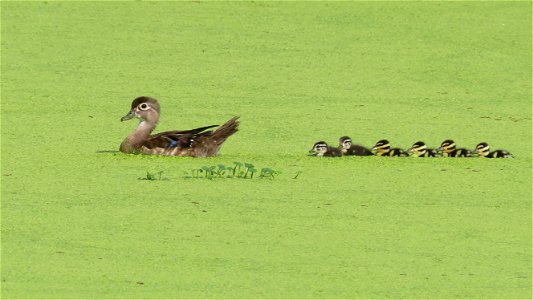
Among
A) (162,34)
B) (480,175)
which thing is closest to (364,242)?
(480,175)

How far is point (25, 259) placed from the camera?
8.23m

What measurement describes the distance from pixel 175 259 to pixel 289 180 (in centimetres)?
272

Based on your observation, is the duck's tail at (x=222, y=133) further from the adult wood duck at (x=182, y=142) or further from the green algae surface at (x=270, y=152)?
the green algae surface at (x=270, y=152)

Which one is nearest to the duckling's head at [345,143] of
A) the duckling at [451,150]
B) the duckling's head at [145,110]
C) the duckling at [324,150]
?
the duckling at [324,150]

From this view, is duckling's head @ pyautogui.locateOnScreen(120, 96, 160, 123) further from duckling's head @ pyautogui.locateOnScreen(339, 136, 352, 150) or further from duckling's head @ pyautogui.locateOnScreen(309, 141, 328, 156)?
duckling's head @ pyautogui.locateOnScreen(339, 136, 352, 150)

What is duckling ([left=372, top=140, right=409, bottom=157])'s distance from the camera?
12055 mm

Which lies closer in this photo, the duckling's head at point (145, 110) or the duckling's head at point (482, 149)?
the duckling's head at point (482, 149)

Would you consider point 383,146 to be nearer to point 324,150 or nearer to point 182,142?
point 324,150

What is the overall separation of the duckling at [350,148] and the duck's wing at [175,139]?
38.4 inches

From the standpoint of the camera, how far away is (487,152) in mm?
12055

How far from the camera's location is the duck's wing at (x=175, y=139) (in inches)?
467

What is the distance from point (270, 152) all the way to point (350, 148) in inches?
23.4

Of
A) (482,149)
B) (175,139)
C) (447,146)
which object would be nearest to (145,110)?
(175,139)

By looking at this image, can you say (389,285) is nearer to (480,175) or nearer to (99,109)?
(480,175)
